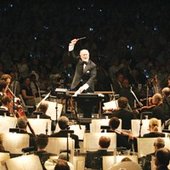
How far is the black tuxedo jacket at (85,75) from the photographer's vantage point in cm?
1535

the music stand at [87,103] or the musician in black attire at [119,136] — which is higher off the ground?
the music stand at [87,103]

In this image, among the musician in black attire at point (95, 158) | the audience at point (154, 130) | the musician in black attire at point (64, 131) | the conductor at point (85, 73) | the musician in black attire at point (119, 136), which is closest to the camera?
the musician in black attire at point (95, 158)

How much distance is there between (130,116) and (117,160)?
3.33 m

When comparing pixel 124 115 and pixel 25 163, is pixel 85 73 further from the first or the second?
pixel 25 163

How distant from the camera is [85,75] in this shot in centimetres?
1548

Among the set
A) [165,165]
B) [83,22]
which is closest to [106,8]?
[83,22]

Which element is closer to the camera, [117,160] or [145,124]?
[117,160]

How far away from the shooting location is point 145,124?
40.1ft

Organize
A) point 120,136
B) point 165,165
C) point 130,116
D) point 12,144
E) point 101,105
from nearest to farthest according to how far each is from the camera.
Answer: point 165,165
point 12,144
point 120,136
point 130,116
point 101,105

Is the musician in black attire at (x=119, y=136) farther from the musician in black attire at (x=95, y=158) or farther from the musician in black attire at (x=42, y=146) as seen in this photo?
the musician in black attire at (x=42, y=146)

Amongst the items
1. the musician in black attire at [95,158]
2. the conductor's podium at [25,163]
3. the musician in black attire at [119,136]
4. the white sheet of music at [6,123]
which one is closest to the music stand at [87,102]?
the musician in black attire at [119,136]

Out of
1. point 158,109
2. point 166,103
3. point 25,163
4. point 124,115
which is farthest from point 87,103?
point 25,163

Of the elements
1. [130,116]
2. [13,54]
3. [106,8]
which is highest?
[106,8]

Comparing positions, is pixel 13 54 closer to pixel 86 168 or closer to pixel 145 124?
pixel 145 124
